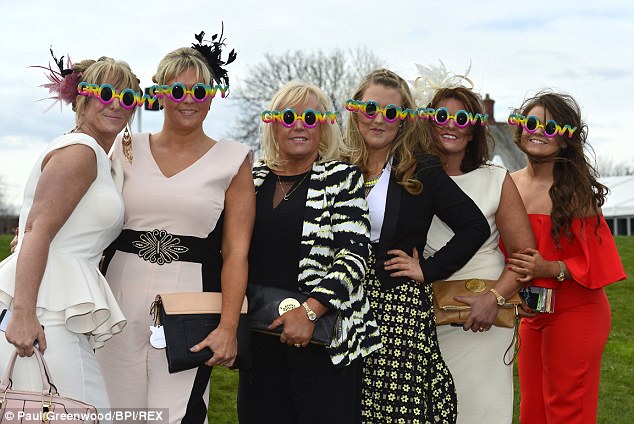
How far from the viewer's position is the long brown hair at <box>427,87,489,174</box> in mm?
4621

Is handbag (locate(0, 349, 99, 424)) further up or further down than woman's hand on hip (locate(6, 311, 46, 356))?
further down

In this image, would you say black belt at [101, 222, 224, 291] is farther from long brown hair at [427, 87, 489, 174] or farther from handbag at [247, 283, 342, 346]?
long brown hair at [427, 87, 489, 174]

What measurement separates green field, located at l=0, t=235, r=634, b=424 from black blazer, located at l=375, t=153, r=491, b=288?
11.6ft

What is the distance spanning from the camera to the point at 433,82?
4.71 metres

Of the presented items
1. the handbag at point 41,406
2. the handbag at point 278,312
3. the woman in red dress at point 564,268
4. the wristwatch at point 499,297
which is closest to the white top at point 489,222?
the wristwatch at point 499,297

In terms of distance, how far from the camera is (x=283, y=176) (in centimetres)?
419

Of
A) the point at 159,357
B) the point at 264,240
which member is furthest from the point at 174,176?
the point at 159,357

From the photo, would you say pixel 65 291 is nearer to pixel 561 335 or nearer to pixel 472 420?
pixel 472 420

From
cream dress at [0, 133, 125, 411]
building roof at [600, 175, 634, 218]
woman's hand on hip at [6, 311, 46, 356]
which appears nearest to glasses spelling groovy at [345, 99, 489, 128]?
cream dress at [0, 133, 125, 411]

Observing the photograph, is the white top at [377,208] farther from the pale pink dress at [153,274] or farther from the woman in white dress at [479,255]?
the pale pink dress at [153,274]

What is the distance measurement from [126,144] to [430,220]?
171cm

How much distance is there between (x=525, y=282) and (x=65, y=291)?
2.56 m

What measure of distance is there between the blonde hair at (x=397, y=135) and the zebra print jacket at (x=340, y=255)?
1.05ft

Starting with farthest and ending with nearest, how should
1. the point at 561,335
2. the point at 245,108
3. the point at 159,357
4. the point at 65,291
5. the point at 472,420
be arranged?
the point at 245,108
the point at 561,335
the point at 472,420
the point at 159,357
the point at 65,291
